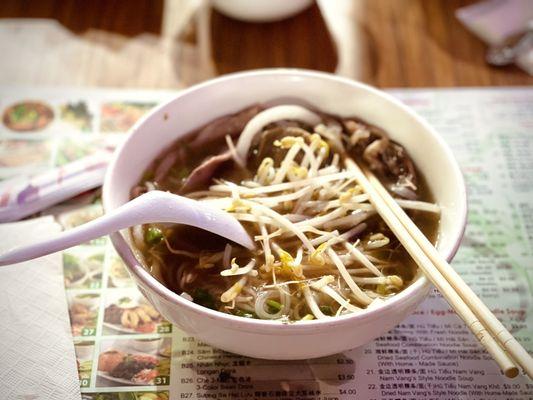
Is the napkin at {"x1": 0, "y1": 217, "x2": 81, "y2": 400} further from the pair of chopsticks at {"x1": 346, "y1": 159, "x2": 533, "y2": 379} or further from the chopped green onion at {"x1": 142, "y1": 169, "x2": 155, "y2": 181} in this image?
the pair of chopsticks at {"x1": 346, "y1": 159, "x2": 533, "y2": 379}

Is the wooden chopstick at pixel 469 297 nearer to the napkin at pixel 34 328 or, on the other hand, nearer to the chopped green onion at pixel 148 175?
the chopped green onion at pixel 148 175

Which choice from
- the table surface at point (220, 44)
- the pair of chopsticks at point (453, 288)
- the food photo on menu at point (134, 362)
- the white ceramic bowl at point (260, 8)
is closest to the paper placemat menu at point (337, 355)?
the food photo on menu at point (134, 362)

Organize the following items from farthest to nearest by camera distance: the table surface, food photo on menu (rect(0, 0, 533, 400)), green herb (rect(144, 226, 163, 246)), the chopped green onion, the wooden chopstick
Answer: the table surface → the chopped green onion → green herb (rect(144, 226, 163, 246)) → food photo on menu (rect(0, 0, 533, 400)) → the wooden chopstick

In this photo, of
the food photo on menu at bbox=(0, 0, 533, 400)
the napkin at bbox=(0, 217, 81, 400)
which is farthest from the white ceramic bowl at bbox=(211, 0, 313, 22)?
the napkin at bbox=(0, 217, 81, 400)

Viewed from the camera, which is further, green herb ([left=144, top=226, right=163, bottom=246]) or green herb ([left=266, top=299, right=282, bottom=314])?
green herb ([left=144, top=226, right=163, bottom=246])

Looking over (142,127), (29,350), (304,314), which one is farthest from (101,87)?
(304,314)

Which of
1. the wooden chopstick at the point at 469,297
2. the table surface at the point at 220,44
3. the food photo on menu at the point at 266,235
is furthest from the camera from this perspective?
the table surface at the point at 220,44
